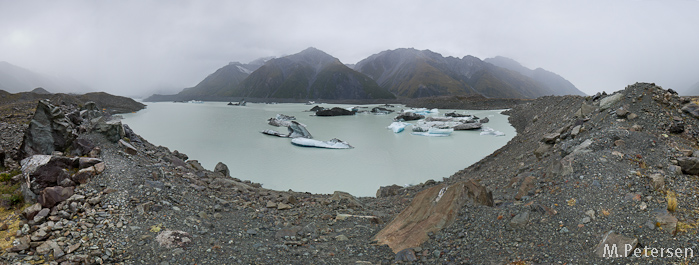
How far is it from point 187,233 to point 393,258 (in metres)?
3.41

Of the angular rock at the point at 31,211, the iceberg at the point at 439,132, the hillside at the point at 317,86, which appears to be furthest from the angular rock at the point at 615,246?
the hillside at the point at 317,86

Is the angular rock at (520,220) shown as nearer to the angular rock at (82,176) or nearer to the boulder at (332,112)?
the angular rock at (82,176)

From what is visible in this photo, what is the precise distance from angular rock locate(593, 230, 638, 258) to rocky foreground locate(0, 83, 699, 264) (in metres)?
0.01

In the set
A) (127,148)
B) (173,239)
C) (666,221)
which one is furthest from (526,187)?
(127,148)

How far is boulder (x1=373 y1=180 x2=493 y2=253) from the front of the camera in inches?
194

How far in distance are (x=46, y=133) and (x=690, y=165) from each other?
13568mm

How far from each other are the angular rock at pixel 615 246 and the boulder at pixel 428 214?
5.83 ft

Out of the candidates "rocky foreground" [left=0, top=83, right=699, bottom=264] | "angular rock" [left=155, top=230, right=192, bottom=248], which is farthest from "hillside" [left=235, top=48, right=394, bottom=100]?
"angular rock" [left=155, top=230, right=192, bottom=248]

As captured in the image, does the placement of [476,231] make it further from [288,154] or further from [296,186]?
[288,154]

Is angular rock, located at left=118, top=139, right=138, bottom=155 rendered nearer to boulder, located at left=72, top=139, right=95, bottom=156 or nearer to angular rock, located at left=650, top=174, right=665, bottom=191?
boulder, located at left=72, top=139, right=95, bottom=156

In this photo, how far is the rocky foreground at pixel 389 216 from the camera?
4.03 metres

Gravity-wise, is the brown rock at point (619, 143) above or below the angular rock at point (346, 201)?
above

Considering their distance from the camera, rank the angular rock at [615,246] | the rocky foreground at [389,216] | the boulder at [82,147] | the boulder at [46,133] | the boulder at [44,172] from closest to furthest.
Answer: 1. the angular rock at [615,246]
2. the rocky foreground at [389,216]
3. the boulder at [44,172]
4. the boulder at [82,147]
5. the boulder at [46,133]

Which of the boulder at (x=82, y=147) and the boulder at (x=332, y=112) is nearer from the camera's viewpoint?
the boulder at (x=82, y=147)
